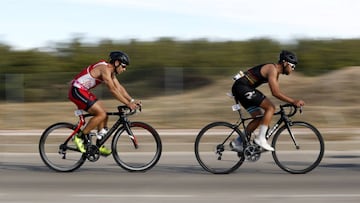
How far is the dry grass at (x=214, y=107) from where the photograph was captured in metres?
21.0

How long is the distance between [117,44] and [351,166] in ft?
82.8

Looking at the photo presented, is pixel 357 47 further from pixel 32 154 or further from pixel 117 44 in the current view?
pixel 32 154

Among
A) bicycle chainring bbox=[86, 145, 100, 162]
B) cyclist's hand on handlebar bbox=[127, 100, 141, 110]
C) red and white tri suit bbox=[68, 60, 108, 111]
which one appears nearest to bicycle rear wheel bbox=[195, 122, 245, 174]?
cyclist's hand on handlebar bbox=[127, 100, 141, 110]

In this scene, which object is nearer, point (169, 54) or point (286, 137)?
point (286, 137)

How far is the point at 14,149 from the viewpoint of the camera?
1507cm

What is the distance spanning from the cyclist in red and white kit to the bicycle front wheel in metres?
2.05

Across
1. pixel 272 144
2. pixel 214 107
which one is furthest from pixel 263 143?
pixel 214 107

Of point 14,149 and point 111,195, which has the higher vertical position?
point 14,149

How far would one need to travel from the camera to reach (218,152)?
1124 cm

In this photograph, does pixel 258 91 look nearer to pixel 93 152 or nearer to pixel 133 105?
pixel 133 105

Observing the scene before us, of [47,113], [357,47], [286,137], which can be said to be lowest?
[286,137]

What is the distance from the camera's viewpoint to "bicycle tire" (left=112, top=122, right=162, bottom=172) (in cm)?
1128

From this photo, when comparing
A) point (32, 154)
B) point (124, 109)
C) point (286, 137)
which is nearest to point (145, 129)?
point (124, 109)

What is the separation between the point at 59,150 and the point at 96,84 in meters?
1.18
